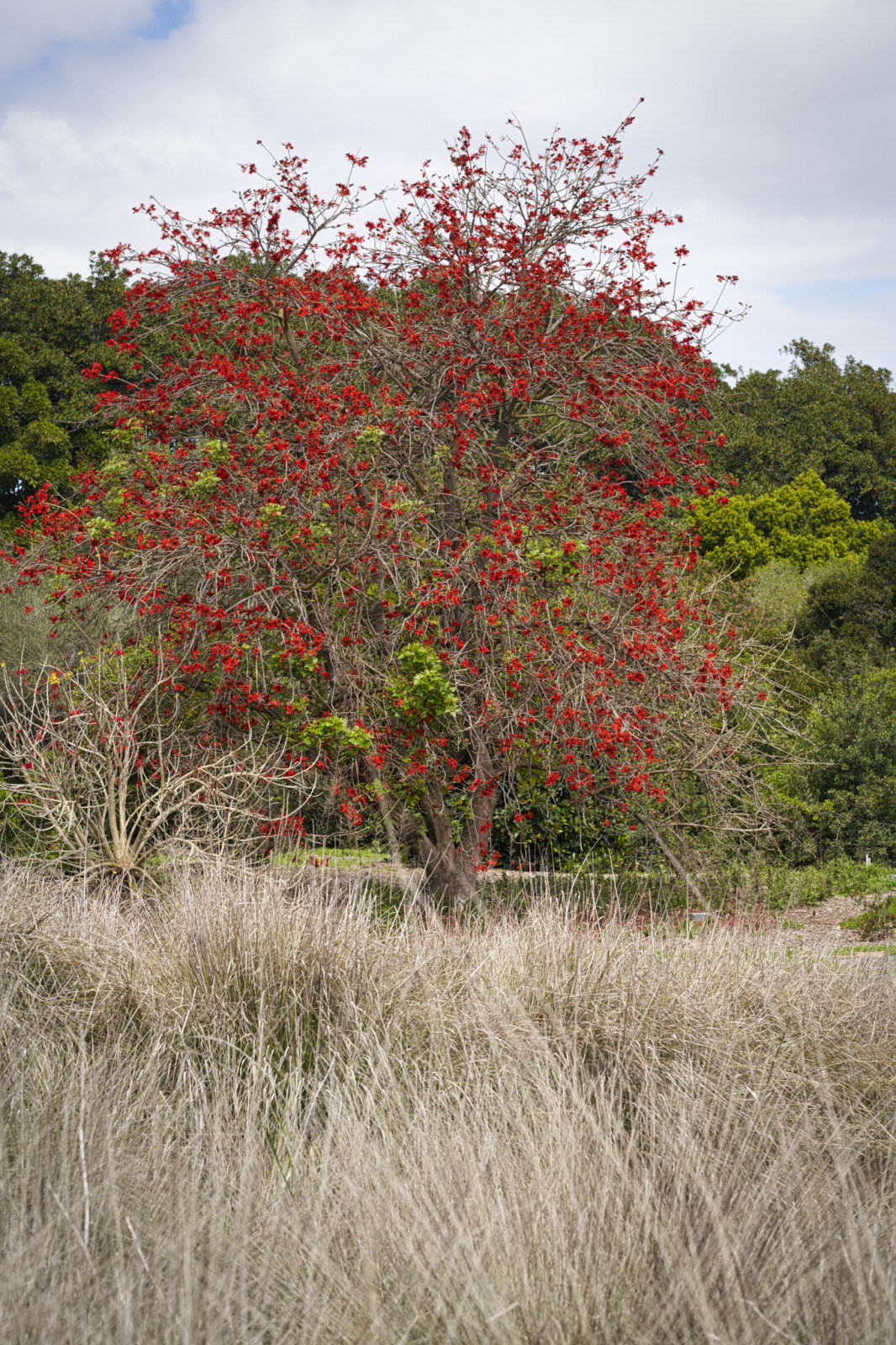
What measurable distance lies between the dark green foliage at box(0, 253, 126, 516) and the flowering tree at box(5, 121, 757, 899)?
41.7 ft

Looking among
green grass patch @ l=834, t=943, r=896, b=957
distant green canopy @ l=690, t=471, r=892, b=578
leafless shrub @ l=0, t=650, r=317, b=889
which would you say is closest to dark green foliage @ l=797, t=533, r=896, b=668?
distant green canopy @ l=690, t=471, r=892, b=578

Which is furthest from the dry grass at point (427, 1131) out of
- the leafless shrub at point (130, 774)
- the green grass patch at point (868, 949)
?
the leafless shrub at point (130, 774)

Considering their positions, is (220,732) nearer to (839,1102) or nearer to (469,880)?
(469,880)

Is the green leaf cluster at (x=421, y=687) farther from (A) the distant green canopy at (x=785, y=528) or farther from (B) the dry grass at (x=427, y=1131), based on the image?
(A) the distant green canopy at (x=785, y=528)

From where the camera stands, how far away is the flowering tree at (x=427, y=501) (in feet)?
19.9

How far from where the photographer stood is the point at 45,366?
803 inches

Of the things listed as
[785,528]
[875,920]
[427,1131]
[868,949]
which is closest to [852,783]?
[875,920]

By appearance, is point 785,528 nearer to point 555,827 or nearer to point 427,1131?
point 555,827

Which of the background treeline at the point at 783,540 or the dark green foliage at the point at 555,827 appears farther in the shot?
the background treeline at the point at 783,540

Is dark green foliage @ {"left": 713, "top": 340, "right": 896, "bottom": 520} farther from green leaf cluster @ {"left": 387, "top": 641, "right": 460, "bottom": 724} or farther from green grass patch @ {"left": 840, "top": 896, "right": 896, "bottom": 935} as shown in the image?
green leaf cluster @ {"left": 387, "top": 641, "right": 460, "bottom": 724}

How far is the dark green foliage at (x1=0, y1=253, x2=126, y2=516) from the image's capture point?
1920cm

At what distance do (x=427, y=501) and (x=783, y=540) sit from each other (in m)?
21.8

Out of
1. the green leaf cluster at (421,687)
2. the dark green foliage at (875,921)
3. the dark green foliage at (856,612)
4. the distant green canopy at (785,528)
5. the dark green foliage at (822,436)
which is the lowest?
the dark green foliage at (875,921)

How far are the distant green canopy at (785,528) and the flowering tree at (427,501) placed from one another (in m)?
18.9
